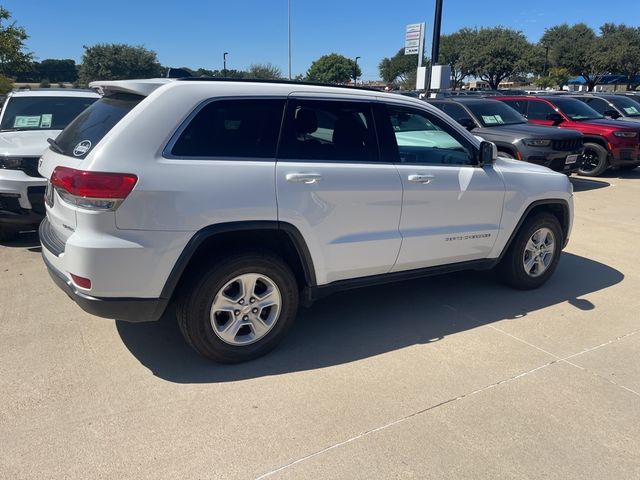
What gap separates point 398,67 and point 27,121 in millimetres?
91183

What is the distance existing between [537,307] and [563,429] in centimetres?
183

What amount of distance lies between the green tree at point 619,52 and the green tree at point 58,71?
59.4 m

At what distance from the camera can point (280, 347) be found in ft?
12.0

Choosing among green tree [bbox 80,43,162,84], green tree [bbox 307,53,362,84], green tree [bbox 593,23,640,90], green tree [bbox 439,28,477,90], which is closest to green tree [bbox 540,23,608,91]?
green tree [bbox 593,23,640,90]

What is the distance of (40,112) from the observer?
6867mm

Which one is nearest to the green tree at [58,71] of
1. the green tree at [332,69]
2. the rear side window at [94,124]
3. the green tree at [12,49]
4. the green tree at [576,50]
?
the green tree at [332,69]

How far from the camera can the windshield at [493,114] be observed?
10455mm

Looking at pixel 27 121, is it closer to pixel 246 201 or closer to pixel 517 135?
pixel 246 201

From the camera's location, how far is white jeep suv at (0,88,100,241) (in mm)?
5371

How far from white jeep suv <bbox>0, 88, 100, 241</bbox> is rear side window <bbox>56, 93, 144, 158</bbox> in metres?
2.18

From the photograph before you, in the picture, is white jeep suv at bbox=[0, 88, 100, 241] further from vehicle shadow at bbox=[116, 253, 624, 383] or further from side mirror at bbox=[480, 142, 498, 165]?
side mirror at bbox=[480, 142, 498, 165]

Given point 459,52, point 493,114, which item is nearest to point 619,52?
point 459,52

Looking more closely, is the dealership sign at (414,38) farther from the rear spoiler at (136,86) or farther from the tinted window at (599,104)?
the rear spoiler at (136,86)

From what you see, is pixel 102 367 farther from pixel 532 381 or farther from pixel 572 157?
pixel 572 157
